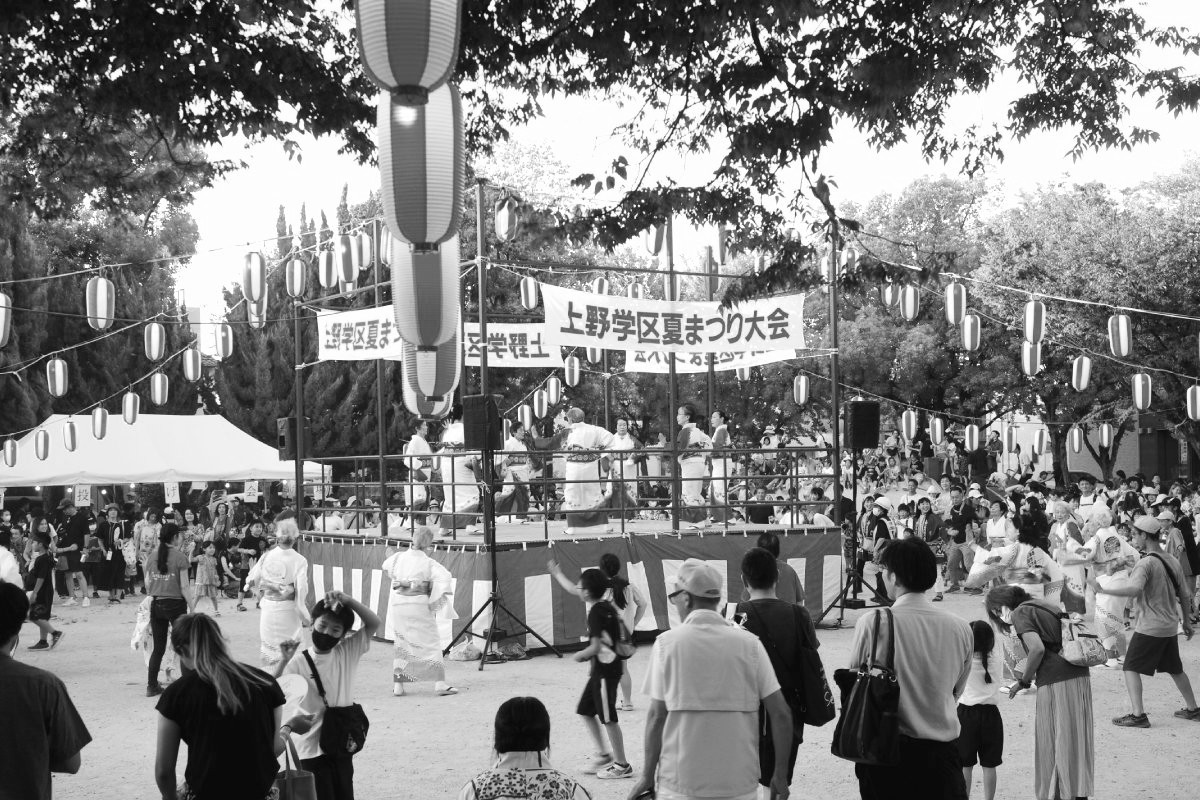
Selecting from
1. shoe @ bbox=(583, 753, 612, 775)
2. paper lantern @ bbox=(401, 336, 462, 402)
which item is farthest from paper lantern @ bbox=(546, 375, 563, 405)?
paper lantern @ bbox=(401, 336, 462, 402)

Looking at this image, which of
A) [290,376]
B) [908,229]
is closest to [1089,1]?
[290,376]

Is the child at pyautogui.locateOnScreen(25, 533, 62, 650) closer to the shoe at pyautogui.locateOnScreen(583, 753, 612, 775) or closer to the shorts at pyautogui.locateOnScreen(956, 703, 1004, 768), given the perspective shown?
the shoe at pyautogui.locateOnScreen(583, 753, 612, 775)

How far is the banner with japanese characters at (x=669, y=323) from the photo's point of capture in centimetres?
1445

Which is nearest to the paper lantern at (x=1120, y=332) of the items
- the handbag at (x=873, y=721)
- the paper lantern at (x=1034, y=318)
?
the paper lantern at (x=1034, y=318)

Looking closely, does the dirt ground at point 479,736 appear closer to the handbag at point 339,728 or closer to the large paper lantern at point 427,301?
the handbag at point 339,728

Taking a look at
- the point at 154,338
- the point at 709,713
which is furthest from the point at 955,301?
the point at 709,713

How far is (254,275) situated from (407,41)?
43.3 ft

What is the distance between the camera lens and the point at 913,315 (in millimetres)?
19016

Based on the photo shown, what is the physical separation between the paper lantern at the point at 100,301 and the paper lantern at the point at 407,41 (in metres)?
12.7

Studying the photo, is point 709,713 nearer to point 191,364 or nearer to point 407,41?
point 407,41

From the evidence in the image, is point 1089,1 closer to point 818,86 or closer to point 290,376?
point 818,86

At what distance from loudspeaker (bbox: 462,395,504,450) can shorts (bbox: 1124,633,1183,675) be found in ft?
23.1

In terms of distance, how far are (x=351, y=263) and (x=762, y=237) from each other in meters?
9.91

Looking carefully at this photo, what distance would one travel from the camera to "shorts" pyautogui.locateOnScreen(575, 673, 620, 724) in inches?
332
